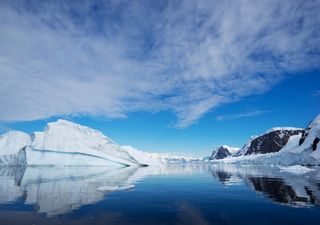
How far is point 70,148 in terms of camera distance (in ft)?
209

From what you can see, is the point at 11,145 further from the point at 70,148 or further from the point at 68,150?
the point at 70,148

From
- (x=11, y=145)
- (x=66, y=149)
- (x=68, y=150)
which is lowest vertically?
(x=68, y=150)

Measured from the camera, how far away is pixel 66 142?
64.5 m

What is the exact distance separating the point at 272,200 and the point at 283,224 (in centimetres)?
573

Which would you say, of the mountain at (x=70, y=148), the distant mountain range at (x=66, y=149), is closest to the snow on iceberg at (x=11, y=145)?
the distant mountain range at (x=66, y=149)

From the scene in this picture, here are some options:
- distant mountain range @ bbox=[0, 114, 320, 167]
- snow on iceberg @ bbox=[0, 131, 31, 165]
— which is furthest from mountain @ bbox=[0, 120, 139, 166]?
snow on iceberg @ bbox=[0, 131, 31, 165]

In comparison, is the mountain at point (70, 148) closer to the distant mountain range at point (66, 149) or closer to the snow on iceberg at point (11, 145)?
the distant mountain range at point (66, 149)

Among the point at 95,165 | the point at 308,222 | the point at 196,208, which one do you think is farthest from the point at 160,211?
the point at 95,165

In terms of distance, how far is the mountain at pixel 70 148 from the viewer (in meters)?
63.8

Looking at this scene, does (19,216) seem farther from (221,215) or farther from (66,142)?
(66,142)

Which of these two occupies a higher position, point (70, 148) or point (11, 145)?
point (11, 145)

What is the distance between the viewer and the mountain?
63.8 m

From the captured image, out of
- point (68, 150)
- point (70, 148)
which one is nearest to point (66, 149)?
point (68, 150)

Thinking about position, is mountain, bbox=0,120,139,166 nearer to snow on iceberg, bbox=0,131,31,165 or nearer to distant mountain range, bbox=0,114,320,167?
distant mountain range, bbox=0,114,320,167
